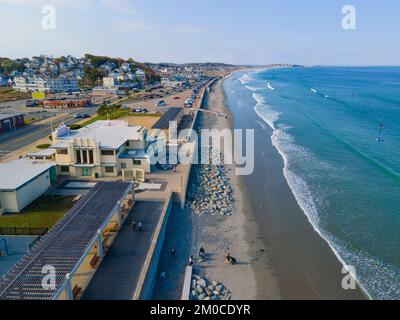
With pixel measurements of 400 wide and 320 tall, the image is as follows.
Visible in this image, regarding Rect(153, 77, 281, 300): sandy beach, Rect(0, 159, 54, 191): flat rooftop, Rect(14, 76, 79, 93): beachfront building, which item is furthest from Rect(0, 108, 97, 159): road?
Rect(14, 76, 79, 93): beachfront building

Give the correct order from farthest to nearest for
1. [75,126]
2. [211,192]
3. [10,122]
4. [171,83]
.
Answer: [171,83] < [75,126] < [10,122] < [211,192]

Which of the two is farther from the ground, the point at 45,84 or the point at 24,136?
Answer: the point at 45,84

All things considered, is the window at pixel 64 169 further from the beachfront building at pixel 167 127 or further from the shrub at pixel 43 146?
the beachfront building at pixel 167 127

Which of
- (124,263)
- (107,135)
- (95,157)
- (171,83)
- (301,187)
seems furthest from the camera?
(171,83)

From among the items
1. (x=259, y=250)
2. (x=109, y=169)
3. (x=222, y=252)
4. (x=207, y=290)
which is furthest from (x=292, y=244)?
(x=109, y=169)

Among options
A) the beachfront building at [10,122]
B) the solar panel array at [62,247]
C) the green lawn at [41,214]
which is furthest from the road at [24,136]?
the solar panel array at [62,247]

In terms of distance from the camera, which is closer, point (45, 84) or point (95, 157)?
point (95, 157)

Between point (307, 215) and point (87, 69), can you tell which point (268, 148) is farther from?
point (87, 69)

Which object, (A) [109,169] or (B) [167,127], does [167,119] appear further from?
(A) [109,169]
